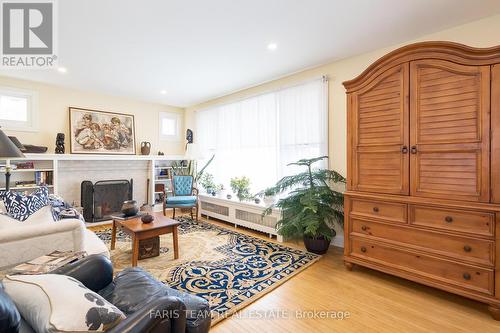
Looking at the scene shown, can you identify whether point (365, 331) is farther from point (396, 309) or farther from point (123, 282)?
point (123, 282)

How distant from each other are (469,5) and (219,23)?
2.30m

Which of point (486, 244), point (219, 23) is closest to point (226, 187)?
point (219, 23)

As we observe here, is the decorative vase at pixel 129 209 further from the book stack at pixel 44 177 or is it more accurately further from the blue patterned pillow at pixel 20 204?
the book stack at pixel 44 177

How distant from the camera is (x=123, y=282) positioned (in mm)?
1535

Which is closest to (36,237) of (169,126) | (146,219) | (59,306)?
(146,219)

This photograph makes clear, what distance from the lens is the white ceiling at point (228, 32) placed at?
2.21m

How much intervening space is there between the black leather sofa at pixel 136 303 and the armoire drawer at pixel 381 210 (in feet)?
6.39

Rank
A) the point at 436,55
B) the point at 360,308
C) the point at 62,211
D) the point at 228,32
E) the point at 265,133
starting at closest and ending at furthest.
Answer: the point at 360,308 → the point at 436,55 → the point at 228,32 → the point at 62,211 → the point at 265,133

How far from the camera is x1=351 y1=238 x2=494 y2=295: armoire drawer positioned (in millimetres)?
1949

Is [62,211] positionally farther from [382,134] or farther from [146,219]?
[382,134]

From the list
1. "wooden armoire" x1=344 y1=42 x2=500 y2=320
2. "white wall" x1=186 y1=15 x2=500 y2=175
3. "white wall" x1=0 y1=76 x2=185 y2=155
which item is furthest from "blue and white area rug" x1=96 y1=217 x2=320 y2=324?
"white wall" x1=0 y1=76 x2=185 y2=155

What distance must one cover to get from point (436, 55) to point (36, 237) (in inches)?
144

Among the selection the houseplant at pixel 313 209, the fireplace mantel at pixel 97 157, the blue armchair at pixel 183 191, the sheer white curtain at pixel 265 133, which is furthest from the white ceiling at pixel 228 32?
the blue armchair at pixel 183 191

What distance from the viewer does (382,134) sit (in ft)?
8.27
